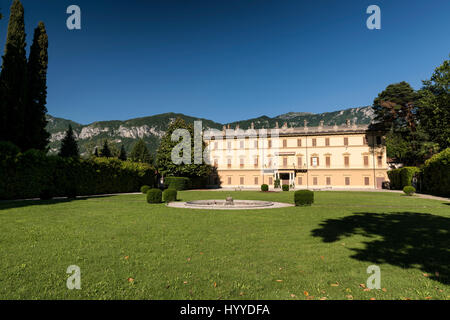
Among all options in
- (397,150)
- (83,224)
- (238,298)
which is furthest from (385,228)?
(397,150)

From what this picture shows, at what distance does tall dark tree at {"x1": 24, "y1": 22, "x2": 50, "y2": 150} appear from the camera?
24047 mm

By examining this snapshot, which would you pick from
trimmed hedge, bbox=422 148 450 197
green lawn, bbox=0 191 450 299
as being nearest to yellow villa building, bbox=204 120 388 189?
trimmed hedge, bbox=422 148 450 197

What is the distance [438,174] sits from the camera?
79.2 ft

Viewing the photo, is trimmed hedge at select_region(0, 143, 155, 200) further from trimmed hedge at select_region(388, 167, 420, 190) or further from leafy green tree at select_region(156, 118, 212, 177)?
trimmed hedge at select_region(388, 167, 420, 190)

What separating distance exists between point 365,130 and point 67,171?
45817 millimetres

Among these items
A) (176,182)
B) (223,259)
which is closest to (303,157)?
(176,182)

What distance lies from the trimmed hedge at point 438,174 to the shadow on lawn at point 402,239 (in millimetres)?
16883

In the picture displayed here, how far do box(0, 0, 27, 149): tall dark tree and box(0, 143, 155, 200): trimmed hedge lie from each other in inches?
153

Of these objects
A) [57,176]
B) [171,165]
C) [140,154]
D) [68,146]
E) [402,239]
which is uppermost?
[68,146]

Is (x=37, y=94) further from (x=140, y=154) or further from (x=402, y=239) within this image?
(x=140, y=154)

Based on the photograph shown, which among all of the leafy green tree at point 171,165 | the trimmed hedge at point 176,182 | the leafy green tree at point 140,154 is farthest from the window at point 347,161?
the leafy green tree at point 140,154

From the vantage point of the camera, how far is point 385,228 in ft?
27.6

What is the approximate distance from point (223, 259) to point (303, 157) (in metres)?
44.7
